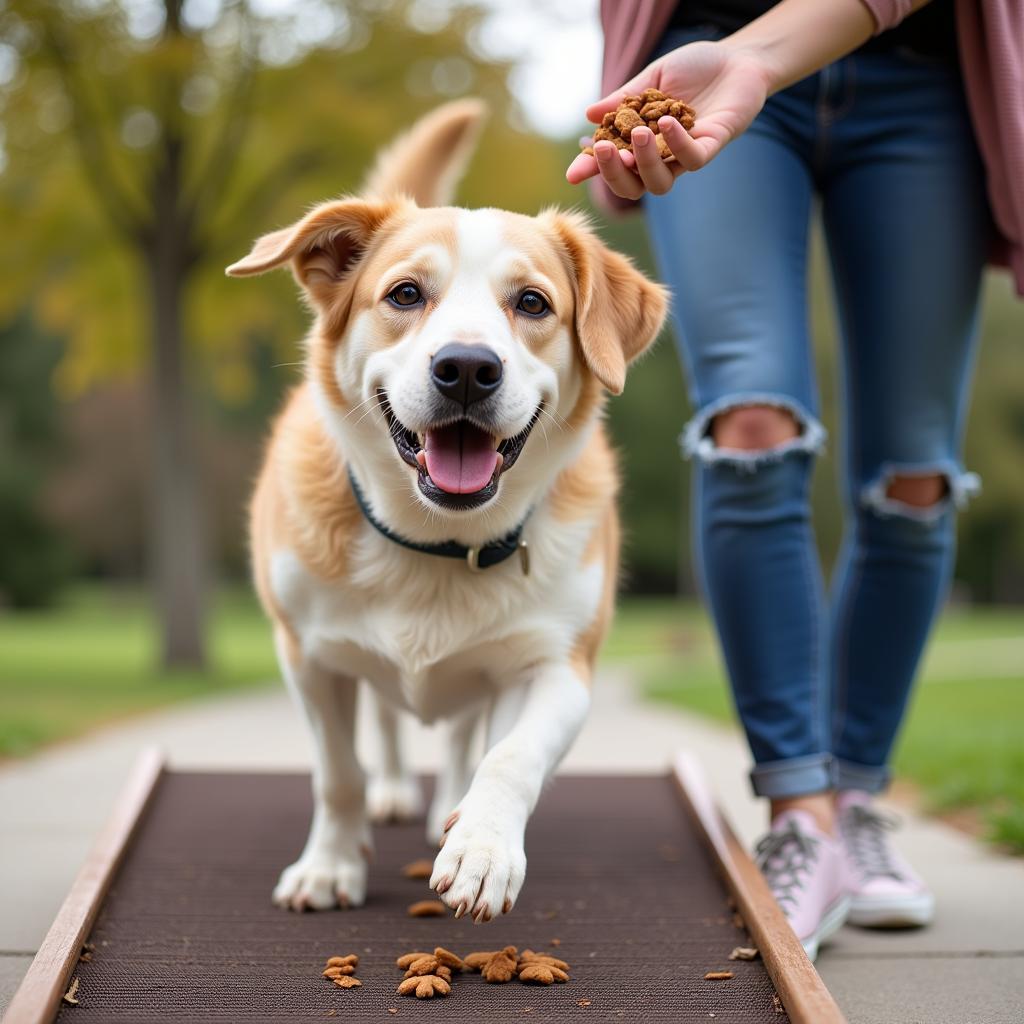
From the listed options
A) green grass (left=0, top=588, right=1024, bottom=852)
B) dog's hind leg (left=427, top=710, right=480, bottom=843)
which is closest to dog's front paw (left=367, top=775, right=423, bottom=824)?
dog's hind leg (left=427, top=710, right=480, bottom=843)

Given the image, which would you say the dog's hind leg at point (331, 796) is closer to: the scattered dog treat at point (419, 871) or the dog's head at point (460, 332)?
the scattered dog treat at point (419, 871)

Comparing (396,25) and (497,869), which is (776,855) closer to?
(497,869)

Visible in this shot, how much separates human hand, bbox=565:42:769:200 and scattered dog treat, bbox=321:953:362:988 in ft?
4.72

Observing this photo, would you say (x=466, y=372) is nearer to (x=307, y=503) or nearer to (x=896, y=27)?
(x=307, y=503)

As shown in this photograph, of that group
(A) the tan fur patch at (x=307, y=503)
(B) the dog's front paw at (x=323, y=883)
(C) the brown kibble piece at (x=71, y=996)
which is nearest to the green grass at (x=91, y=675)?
(A) the tan fur patch at (x=307, y=503)

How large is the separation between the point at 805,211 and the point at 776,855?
4.62ft

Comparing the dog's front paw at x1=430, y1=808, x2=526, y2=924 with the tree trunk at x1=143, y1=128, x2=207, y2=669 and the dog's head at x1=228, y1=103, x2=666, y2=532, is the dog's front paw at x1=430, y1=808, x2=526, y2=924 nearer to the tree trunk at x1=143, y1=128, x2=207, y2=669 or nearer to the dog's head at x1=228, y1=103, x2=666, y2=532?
the dog's head at x1=228, y1=103, x2=666, y2=532

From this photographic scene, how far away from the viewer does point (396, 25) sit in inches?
413

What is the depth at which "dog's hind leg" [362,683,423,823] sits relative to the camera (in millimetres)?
3545

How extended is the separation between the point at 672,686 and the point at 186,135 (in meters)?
6.17

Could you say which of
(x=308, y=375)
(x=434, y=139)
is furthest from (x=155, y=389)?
(x=308, y=375)

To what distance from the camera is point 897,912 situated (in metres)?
2.72

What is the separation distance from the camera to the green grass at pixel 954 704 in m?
4.16

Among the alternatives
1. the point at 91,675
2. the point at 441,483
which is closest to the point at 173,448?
the point at 91,675
